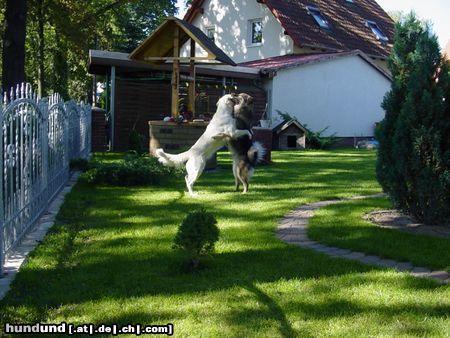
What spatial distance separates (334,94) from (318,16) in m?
6.93

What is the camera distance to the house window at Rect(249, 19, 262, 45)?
2802 cm

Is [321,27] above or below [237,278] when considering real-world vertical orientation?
above

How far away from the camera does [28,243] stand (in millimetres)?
5883

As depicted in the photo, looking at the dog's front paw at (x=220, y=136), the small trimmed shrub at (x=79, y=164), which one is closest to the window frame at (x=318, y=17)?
the small trimmed shrub at (x=79, y=164)

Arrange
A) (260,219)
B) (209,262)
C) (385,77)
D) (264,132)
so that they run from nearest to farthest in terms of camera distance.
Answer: (209,262)
(260,219)
(264,132)
(385,77)

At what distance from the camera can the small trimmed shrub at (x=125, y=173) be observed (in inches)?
395

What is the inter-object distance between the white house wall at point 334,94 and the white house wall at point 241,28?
335cm

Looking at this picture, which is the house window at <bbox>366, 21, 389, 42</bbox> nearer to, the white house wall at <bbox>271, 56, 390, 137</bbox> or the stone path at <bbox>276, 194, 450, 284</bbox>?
the white house wall at <bbox>271, 56, 390, 137</bbox>

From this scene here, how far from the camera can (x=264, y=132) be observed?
14.9 meters

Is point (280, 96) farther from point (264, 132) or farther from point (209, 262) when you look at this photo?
point (209, 262)

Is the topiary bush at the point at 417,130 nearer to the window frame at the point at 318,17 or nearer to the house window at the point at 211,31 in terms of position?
the window frame at the point at 318,17

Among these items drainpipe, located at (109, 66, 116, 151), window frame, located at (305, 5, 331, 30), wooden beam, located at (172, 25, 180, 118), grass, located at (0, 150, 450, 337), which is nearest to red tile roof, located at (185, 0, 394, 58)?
window frame, located at (305, 5, 331, 30)

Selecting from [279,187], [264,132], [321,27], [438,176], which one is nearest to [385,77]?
[321,27]

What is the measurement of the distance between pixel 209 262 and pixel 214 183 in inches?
216
